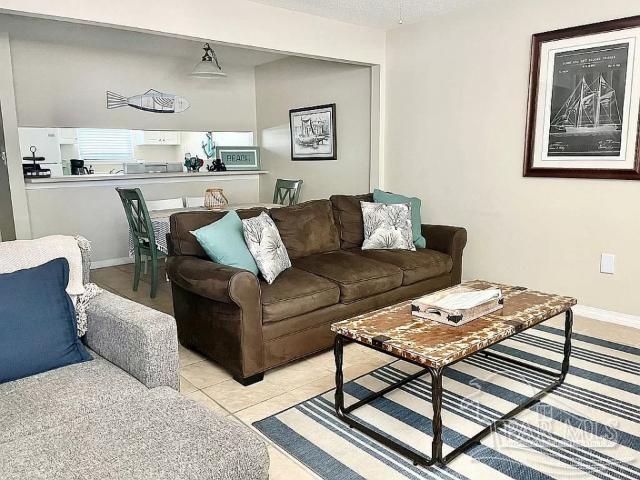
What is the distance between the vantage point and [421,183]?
4504 mm

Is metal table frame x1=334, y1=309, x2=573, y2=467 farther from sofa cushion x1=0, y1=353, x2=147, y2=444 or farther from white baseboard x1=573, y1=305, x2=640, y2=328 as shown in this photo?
white baseboard x1=573, y1=305, x2=640, y2=328

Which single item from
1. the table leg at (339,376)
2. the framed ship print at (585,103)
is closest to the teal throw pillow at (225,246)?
the table leg at (339,376)

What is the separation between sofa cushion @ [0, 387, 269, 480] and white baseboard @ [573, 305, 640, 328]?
3.02 m

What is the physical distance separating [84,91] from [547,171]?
4640 millimetres

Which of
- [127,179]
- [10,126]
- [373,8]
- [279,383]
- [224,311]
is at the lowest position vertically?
[279,383]

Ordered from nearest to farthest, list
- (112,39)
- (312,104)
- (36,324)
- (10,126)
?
1. (36,324)
2. (10,126)
3. (112,39)
4. (312,104)

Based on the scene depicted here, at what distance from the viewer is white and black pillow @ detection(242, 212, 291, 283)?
2.83 meters

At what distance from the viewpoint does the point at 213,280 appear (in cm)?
253

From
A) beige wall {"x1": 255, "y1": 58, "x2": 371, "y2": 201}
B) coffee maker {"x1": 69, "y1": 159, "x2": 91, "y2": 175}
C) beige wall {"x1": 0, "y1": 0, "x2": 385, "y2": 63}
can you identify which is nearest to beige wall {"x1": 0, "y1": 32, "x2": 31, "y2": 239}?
coffee maker {"x1": 69, "y1": 159, "x2": 91, "y2": 175}

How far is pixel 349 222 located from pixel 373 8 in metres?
1.72

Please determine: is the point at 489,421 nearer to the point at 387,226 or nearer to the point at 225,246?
the point at 225,246

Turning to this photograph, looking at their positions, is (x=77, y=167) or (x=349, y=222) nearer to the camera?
(x=349, y=222)

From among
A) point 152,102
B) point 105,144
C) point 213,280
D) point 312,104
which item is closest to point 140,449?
point 213,280

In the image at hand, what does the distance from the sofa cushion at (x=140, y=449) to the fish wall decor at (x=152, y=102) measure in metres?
4.83
